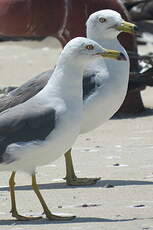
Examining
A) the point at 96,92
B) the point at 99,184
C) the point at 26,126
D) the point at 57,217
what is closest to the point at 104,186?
the point at 99,184

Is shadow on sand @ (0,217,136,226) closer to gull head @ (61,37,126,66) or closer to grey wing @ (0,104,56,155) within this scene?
grey wing @ (0,104,56,155)

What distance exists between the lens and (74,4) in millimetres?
12938

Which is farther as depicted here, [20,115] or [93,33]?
[93,33]

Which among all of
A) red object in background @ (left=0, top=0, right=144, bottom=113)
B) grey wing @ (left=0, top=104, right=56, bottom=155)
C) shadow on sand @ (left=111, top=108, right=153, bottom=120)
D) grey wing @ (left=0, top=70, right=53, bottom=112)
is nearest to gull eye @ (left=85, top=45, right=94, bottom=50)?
grey wing @ (left=0, top=104, right=56, bottom=155)

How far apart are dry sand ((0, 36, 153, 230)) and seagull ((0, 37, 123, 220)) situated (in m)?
0.29

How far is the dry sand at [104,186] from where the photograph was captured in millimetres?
6902

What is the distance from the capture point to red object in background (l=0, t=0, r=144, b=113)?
12617mm

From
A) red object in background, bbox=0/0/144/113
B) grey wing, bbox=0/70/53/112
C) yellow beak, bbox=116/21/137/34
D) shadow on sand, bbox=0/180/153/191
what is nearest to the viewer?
shadow on sand, bbox=0/180/153/191

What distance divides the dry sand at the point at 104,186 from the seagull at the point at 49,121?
29 cm

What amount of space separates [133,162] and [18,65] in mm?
8197

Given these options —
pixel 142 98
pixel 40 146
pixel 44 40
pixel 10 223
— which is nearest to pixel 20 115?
pixel 40 146

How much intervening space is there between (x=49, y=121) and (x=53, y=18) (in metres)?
5.88

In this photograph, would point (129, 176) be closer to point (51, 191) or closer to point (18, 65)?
point (51, 191)

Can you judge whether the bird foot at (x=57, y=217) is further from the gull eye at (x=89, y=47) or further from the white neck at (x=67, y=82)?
the gull eye at (x=89, y=47)
